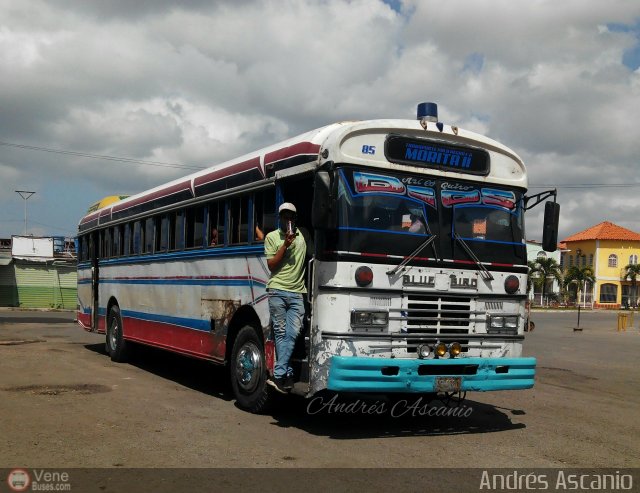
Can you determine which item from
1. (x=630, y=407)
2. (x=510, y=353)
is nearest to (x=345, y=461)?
(x=510, y=353)

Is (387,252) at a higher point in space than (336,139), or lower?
lower

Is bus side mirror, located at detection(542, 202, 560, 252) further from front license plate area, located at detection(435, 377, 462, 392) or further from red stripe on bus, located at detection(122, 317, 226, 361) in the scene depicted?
red stripe on bus, located at detection(122, 317, 226, 361)

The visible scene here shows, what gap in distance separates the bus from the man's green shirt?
0.13 meters

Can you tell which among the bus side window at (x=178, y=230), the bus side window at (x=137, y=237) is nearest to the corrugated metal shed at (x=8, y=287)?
the bus side window at (x=137, y=237)

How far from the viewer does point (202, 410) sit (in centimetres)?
841

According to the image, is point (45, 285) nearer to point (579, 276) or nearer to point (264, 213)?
point (264, 213)

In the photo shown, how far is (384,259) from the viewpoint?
23.3ft

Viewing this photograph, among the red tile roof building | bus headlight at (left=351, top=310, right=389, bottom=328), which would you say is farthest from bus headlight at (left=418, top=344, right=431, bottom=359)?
the red tile roof building

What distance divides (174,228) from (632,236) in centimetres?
8615

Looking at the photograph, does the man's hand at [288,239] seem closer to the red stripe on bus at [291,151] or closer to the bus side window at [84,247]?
the red stripe on bus at [291,151]

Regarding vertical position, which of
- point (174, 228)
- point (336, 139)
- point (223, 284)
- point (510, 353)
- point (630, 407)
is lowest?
point (630, 407)
